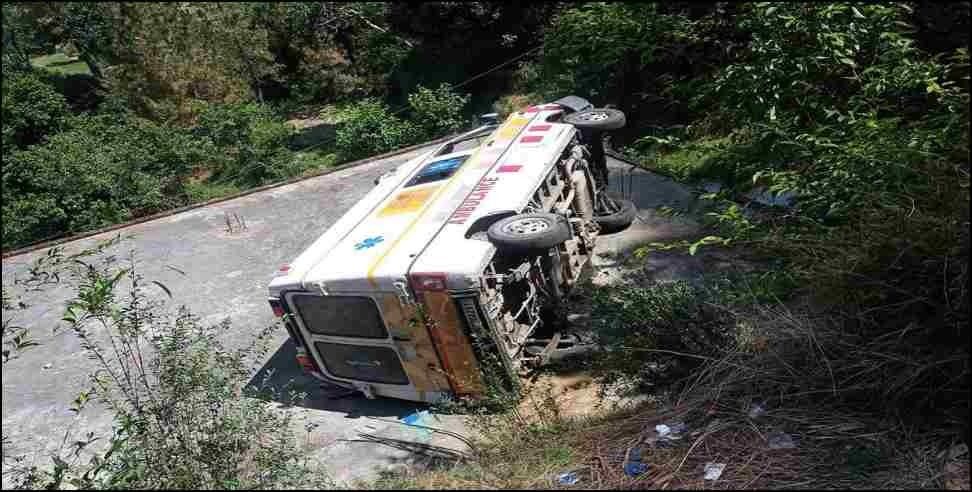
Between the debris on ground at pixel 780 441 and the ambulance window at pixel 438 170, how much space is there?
4.66 metres

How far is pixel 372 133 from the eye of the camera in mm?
17984

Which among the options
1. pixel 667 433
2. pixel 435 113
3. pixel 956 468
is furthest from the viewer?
pixel 435 113

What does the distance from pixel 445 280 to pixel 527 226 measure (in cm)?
92

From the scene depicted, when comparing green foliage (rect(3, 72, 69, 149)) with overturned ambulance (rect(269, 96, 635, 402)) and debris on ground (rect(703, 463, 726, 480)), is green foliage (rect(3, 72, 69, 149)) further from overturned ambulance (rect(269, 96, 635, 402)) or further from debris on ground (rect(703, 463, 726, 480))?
debris on ground (rect(703, 463, 726, 480))

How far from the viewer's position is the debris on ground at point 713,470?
404 centimetres

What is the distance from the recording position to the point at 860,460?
392cm

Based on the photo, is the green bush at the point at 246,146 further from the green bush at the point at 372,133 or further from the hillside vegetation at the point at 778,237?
the hillside vegetation at the point at 778,237

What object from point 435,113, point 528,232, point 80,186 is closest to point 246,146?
point 80,186

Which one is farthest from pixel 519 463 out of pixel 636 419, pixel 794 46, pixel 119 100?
pixel 119 100

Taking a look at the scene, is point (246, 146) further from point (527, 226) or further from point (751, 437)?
point (751, 437)

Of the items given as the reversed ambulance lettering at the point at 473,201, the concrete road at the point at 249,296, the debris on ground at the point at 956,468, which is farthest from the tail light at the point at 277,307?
the debris on ground at the point at 956,468

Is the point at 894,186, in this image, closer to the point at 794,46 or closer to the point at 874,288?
the point at 874,288

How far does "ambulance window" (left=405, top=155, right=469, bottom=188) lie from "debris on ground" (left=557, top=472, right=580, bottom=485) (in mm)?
4307

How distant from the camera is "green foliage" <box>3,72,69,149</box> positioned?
17906 millimetres
